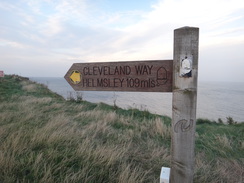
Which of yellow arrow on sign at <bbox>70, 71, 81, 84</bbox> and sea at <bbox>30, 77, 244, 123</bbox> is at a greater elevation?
yellow arrow on sign at <bbox>70, 71, 81, 84</bbox>

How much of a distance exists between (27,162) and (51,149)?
417 mm

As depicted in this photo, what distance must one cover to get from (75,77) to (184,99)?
126 cm

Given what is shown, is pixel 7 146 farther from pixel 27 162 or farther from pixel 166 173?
pixel 166 173

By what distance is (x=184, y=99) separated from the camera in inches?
61.9

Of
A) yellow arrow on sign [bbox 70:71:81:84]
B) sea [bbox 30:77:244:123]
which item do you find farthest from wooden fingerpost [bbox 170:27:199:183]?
sea [bbox 30:77:244:123]

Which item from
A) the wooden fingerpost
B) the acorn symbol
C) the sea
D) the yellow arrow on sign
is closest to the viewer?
the wooden fingerpost

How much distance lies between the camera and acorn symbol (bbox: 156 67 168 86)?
67.0 inches

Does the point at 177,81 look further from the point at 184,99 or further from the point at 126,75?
the point at 126,75

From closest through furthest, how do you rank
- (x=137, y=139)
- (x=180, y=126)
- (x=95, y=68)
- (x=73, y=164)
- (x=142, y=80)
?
1. (x=180, y=126)
2. (x=142, y=80)
3. (x=95, y=68)
4. (x=73, y=164)
5. (x=137, y=139)

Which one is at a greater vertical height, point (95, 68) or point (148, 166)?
point (95, 68)

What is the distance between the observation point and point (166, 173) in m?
1.70

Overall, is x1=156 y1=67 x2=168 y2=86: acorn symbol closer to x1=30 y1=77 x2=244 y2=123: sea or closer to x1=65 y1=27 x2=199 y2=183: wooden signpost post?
x1=65 y1=27 x2=199 y2=183: wooden signpost post

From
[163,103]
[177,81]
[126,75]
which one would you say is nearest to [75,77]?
[126,75]

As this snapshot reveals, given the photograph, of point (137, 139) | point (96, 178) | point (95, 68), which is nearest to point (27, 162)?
point (96, 178)
